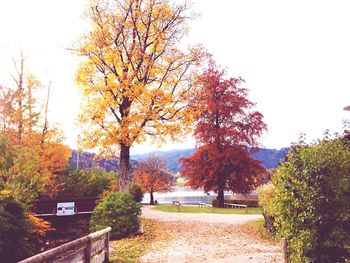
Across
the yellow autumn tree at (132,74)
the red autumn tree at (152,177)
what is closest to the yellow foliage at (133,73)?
the yellow autumn tree at (132,74)

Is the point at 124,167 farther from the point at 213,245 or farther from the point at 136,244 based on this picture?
the point at 213,245

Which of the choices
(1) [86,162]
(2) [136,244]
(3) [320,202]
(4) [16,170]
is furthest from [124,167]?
(1) [86,162]

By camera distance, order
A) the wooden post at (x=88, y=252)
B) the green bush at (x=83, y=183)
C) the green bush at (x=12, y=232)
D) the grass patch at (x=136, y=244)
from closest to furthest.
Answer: the wooden post at (x=88, y=252), the green bush at (x=12, y=232), the grass patch at (x=136, y=244), the green bush at (x=83, y=183)

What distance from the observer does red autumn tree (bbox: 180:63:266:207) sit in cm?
3322

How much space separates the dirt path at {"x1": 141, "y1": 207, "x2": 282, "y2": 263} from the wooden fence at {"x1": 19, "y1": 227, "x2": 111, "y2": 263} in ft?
5.29

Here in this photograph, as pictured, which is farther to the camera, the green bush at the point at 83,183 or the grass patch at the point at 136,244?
the green bush at the point at 83,183

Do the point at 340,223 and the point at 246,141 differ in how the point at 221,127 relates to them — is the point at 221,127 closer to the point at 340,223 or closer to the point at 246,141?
the point at 246,141

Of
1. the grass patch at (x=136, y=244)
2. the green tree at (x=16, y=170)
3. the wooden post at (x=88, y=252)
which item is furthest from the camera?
the green tree at (x=16, y=170)

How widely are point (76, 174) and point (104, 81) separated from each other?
1324 cm

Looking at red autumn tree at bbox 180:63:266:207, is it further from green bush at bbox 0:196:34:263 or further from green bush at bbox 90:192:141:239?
green bush at bbox 0:196:34:263

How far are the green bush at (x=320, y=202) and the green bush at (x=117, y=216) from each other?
1012 cm

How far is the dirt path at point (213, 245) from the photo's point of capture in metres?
11.4

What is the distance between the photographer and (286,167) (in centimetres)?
836

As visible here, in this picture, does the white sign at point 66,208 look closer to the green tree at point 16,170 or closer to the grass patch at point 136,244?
the grass patch at point 136,244
